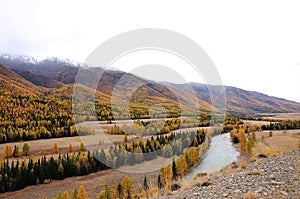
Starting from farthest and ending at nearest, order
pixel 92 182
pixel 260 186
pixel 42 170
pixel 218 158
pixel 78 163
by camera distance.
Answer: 1. pixel 218 158
2. pixel 78 163
3. pixel 42 170
4. pixel 92 182
5. pixel 260 186

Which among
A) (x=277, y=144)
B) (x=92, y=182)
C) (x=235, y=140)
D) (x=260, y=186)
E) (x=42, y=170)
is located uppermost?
(x=260, y=186)

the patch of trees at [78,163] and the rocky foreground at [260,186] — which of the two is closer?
the rocky foreground at [260,186]

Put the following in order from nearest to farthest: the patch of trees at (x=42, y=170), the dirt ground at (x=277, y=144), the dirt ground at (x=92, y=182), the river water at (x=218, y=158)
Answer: the dirt ground at (x=92, y=182) < the patch of trees at (x=42, y=170) < the river water at (x=218, y=158) < the dirt ground at (x=277, y=144)

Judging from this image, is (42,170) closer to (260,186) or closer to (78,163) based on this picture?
(78,163)

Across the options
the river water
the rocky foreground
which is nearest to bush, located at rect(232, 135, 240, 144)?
the river water

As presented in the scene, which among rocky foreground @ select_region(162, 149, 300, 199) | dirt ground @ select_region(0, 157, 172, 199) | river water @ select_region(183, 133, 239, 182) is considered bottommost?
dirt ground @ select_region(0, 157, 172, 199)

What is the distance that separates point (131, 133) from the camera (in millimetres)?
50062

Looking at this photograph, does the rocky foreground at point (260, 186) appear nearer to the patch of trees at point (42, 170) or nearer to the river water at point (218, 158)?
the river water at point (218, 158)

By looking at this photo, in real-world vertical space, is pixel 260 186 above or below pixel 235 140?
above

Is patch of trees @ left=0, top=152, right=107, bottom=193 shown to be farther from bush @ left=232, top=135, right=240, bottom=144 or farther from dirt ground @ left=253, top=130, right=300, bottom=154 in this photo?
bush @ left=232, top=135, right=240, bottom=144

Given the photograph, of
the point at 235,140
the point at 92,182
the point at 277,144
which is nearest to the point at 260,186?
the point at 92,182

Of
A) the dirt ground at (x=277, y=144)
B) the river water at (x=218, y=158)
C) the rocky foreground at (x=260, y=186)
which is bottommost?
the river water at (x=218, y=158)

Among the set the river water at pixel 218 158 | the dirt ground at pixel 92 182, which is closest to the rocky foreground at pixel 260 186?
the dirt ground at pixel 92 182

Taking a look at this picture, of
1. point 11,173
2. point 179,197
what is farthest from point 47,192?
point 179,197
